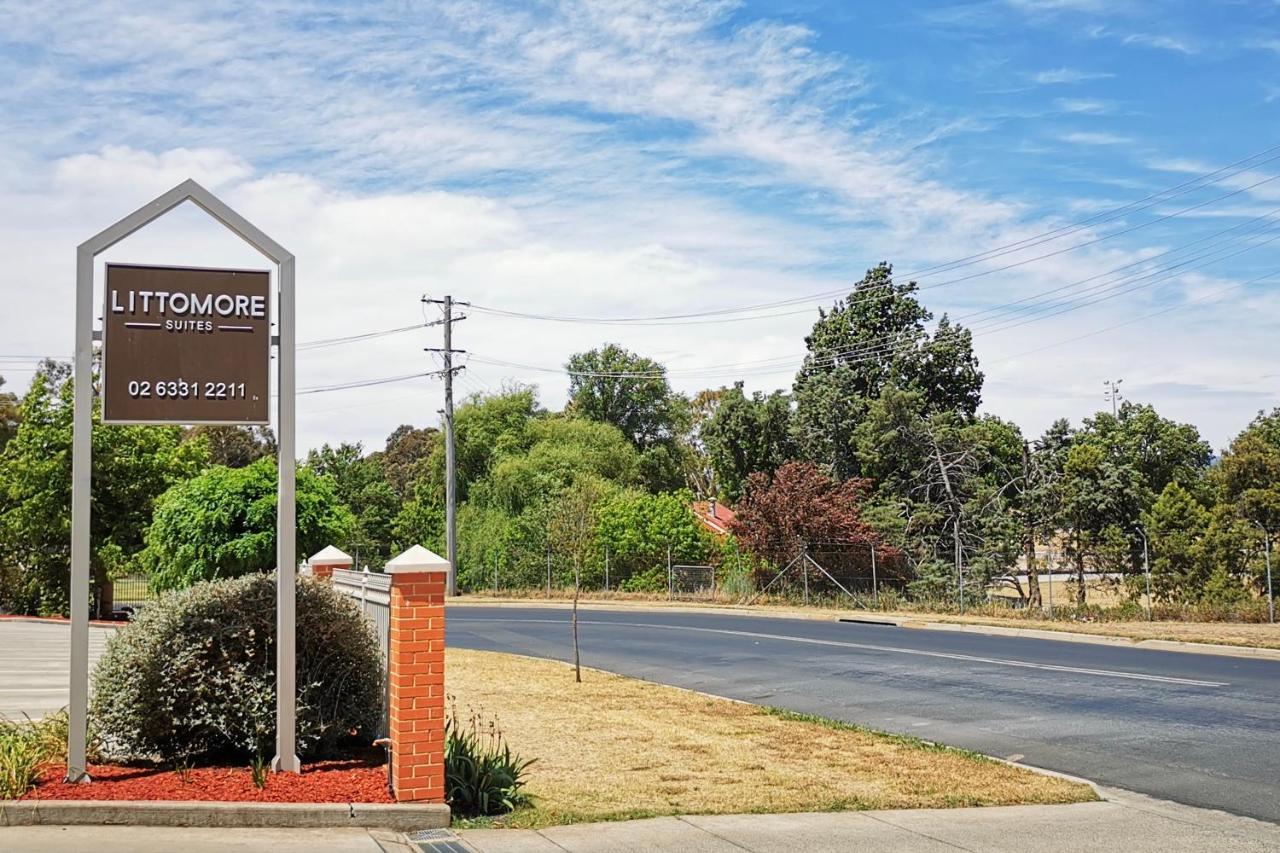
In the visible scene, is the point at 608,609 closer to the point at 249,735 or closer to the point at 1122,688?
the point at 1122,688

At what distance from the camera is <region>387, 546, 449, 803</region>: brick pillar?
27.7 ft

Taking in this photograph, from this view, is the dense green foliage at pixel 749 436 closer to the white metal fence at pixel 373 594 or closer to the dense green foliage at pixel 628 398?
the dense green foliage at pixel 628 398

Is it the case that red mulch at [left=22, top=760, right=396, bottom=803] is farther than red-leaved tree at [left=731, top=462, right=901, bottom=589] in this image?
No

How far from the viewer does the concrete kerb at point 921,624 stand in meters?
22.9

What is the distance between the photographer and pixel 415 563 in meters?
8.55

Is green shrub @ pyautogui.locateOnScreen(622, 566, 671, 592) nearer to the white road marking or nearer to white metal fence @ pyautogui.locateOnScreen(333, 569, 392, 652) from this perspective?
the white road marking

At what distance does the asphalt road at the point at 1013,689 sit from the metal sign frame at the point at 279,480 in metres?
7.22

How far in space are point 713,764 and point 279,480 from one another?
4.87m

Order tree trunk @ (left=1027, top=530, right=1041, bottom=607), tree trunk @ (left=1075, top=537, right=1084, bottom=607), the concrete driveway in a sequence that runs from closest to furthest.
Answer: the concrete driveway, tree trunk @ (left=1027, top=530, right=1041, bottom=607), tree trunk @ (left=1075, top=537, right=1084, bottom=607)

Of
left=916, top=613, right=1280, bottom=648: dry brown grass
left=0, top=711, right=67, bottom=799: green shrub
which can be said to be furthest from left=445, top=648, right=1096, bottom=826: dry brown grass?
left=916, top=613, right=1280, bottom=648: dry brown grass

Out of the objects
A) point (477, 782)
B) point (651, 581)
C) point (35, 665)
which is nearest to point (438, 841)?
point (477, 782)

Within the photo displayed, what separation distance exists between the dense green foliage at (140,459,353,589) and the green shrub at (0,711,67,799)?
9.66 metres

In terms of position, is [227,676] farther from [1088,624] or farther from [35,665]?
[1088,624]

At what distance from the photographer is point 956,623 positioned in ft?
98.7
